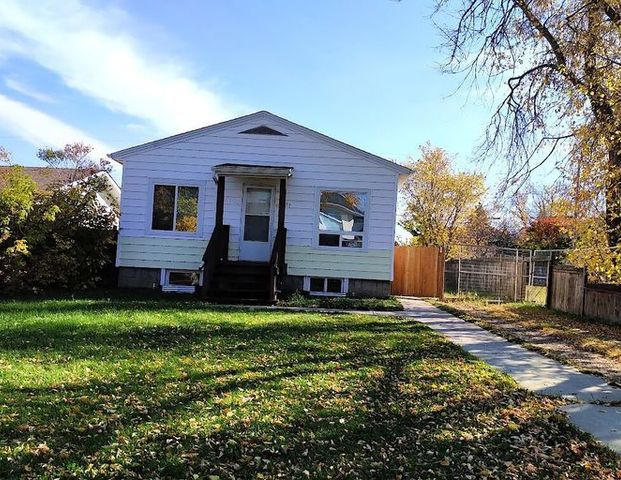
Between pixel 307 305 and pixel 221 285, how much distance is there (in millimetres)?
2174

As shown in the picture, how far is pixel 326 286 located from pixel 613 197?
808 centimetres

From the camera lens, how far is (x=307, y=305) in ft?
43.0

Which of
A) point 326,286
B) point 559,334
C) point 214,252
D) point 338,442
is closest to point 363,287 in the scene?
point 326,286

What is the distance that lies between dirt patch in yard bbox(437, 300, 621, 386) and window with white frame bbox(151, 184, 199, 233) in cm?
733

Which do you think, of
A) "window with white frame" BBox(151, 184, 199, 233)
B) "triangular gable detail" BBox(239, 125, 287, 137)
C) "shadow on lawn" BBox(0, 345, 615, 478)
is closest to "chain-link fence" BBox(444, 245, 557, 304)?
"triangular gable detail" BBox(239, 125, 287, 137)

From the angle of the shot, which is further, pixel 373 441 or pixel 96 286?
pixel 96 286

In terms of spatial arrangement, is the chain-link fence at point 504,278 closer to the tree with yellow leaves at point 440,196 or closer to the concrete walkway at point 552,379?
the tree with yellow leaves at point 440,196

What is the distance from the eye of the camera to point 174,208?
49.2 ft

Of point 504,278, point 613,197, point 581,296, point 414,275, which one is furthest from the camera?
point 504,278

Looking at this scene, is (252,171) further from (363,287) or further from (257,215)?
(363,287)

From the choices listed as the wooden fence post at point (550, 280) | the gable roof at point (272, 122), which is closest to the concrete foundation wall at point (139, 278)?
the gable roof at point (272, 122)

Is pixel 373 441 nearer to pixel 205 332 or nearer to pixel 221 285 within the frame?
pixel 205 332

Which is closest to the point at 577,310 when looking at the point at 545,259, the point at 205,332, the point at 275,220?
the point at 545,259

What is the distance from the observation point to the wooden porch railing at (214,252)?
13094 mm
